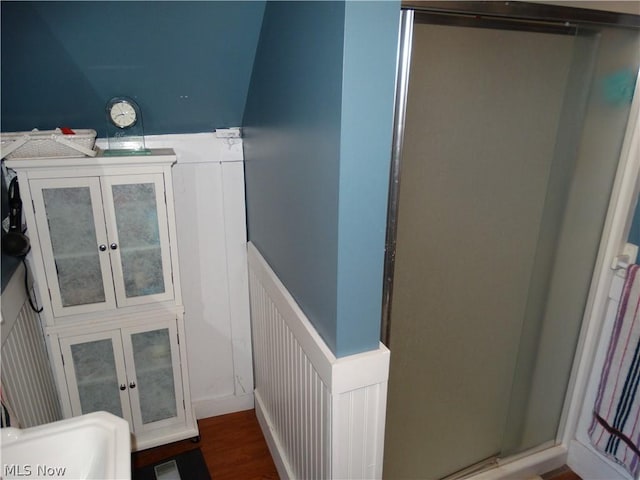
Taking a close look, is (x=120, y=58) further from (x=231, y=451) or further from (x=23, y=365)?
(x=231, y=451)

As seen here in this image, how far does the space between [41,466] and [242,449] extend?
3.77 ft

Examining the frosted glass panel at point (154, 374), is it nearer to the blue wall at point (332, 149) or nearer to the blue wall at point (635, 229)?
the blue wall at point (332, 149)

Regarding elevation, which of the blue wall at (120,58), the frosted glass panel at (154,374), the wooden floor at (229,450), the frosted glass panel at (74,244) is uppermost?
the blue wall at (120,58)

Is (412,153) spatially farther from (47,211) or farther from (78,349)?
(78,349)

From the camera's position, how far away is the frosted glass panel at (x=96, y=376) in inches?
66.9

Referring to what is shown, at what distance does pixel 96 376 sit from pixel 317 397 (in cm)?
98

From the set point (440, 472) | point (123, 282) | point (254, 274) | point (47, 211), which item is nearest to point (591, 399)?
point (440, 472)

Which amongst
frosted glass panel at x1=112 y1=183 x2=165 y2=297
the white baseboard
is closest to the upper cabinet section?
frosted glass panel at x1=112 y1=183 x2=165 y2=297

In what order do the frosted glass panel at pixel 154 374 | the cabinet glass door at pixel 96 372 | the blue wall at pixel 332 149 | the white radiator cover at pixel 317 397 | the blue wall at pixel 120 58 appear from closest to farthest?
the blue wall at pixel 332 149 → the white radiator cover at pixel 317 397 → the blue wall at pixel 120 58 → the cabinet glass door at pixel 96 372 → the frosted glass panel at pixel 154 374

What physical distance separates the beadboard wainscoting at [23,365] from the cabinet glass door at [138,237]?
0.29 meters

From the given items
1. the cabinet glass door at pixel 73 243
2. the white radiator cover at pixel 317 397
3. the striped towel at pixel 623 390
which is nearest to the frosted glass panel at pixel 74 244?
the cabinet glass door at pixel 73 243

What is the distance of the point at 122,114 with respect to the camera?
5.12 feet

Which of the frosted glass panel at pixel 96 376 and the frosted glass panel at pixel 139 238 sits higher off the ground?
the frosted glass panel at pixel 139 238

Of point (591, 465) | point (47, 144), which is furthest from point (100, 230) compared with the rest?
point (591, 465)
